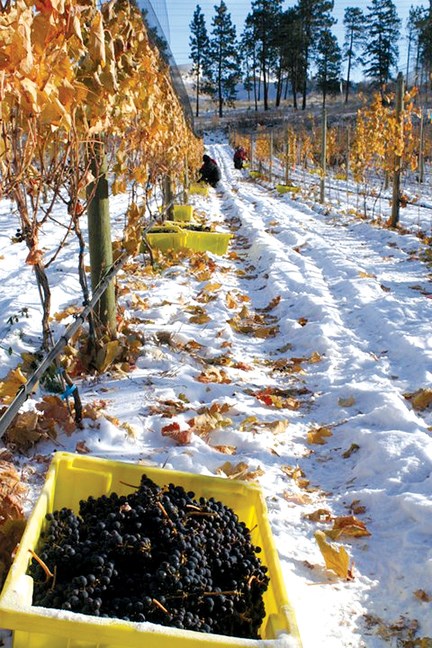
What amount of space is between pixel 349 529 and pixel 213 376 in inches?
68.8

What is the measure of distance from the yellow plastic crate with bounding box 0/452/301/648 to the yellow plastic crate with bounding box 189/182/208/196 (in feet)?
52.0

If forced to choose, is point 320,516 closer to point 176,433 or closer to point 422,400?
point 176,433

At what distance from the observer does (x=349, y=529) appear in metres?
2.55

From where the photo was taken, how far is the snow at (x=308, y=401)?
7.47 ft

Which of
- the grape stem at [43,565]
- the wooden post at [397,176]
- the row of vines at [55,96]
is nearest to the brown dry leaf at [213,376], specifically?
the row of vines at [55,96]

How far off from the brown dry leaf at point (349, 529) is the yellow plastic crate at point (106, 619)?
57 centimetres

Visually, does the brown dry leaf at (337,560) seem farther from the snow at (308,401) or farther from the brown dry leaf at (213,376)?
the brown dry leaf at (213,376)

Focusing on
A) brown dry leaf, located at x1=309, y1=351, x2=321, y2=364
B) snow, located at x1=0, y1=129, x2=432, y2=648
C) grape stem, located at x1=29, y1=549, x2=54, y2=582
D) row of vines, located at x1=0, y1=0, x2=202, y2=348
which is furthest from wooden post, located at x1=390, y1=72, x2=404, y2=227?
grape stem, located at x1=29, y1=549, x2=54, y2=582

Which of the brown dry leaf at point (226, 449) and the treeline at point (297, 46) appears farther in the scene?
the treeline at point (297, 46)

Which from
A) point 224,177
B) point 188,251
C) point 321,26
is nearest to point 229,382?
point 188,251

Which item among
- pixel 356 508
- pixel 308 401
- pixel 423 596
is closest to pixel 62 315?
pixel 308 401

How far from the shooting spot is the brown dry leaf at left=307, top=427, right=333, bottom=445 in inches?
134

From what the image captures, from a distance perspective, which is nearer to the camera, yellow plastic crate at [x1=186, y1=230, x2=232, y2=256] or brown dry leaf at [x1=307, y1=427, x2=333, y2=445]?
brown dry leaf at [x1=307, y1=427, x2=333, y2=445]

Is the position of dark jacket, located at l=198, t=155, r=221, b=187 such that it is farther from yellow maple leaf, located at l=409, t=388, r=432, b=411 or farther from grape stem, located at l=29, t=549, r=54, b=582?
grape stem, located at l=29, t=549, r=54, b=582
